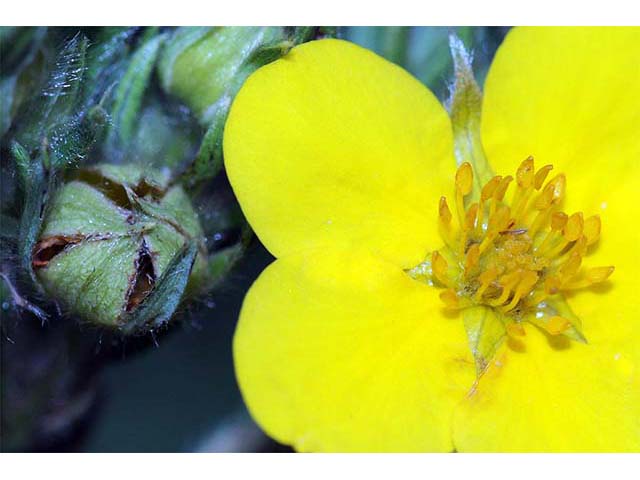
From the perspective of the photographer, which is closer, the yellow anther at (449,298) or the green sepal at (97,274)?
the green sepal at (97,274)

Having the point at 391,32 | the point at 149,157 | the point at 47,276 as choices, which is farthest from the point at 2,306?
the point at 391,32

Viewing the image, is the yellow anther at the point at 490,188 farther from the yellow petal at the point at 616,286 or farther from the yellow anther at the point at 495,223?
the yellow petal at the point at 616,286

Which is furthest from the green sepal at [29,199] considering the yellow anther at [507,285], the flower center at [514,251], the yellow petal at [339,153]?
the yellow anther at [507,285]

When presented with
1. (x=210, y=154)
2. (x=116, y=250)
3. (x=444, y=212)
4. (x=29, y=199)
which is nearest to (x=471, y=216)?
(x=444, y=212)

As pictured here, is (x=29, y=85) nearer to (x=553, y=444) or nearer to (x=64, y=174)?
(x=64, y=174)

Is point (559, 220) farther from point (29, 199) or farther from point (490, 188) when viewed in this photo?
point (29, 199)
